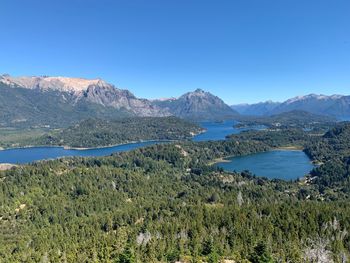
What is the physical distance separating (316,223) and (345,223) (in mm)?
9198

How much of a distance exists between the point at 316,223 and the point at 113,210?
85282mm

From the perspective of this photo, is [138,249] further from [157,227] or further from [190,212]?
A: [190,212]

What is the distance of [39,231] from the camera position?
5832 inches

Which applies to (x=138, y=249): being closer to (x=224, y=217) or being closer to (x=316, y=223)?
(x=224, y=217)

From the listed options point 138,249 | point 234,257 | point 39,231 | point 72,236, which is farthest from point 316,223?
point 39,231

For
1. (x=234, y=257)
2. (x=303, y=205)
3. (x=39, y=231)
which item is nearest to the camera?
(x=234, y=257)

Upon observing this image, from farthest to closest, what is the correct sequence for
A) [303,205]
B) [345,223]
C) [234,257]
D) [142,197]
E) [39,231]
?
[142,197]
[303,205]
[39,231]
[345,223]
[234,257]

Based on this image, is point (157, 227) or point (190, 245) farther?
point (157, 227)

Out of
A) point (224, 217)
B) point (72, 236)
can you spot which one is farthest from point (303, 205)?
point (72, 236)

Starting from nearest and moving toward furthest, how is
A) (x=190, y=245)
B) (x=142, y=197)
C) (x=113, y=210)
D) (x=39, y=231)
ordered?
(x=190, y=245) → (x=39, y=231) → (x=113, y=210) → (x=142, y=197)

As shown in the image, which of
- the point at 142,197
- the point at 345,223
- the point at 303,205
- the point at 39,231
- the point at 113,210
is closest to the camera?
the point at 345,223

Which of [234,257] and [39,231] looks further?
[39,231]

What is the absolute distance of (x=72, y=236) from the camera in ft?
448

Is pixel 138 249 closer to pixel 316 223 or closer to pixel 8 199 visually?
pixel 316 223
